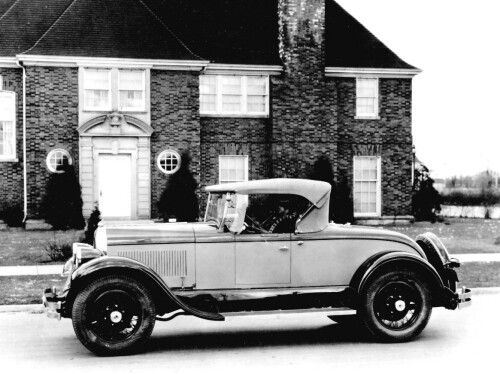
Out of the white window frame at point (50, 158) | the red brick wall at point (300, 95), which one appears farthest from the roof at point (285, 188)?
the red brick wall at point (300, 95)

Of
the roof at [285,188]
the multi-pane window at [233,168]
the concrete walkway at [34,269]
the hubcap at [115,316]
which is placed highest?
the multi-pane window at [233,168]

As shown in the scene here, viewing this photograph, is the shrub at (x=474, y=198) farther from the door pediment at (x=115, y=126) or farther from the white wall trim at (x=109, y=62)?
the door pediment at (x=115, y=126)

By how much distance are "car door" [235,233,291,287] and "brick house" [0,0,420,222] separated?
55.8 ft

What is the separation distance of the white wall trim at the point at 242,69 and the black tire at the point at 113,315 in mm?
18913

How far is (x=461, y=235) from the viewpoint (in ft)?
77.6

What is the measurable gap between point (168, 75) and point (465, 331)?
17.9 m

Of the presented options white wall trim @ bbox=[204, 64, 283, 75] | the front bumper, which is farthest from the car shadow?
white wall trim @ bbox=[204, 64, 283, 75]

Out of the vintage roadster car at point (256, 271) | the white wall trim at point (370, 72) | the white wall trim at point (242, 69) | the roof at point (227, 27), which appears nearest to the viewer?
the vintage roadster car at point (256, 271)

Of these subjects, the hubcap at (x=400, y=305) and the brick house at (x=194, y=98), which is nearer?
the hubcap at (x=400, y=305)

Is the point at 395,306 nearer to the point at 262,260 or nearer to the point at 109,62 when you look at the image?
the point at 262,260

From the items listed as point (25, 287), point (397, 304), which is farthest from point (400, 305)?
point (25, 287)

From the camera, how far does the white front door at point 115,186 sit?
24.7 meters

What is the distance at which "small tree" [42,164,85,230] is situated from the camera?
77.8ft

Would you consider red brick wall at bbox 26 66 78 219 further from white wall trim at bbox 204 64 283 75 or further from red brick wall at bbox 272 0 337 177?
red brick wall at bbox 272 0 337 177
